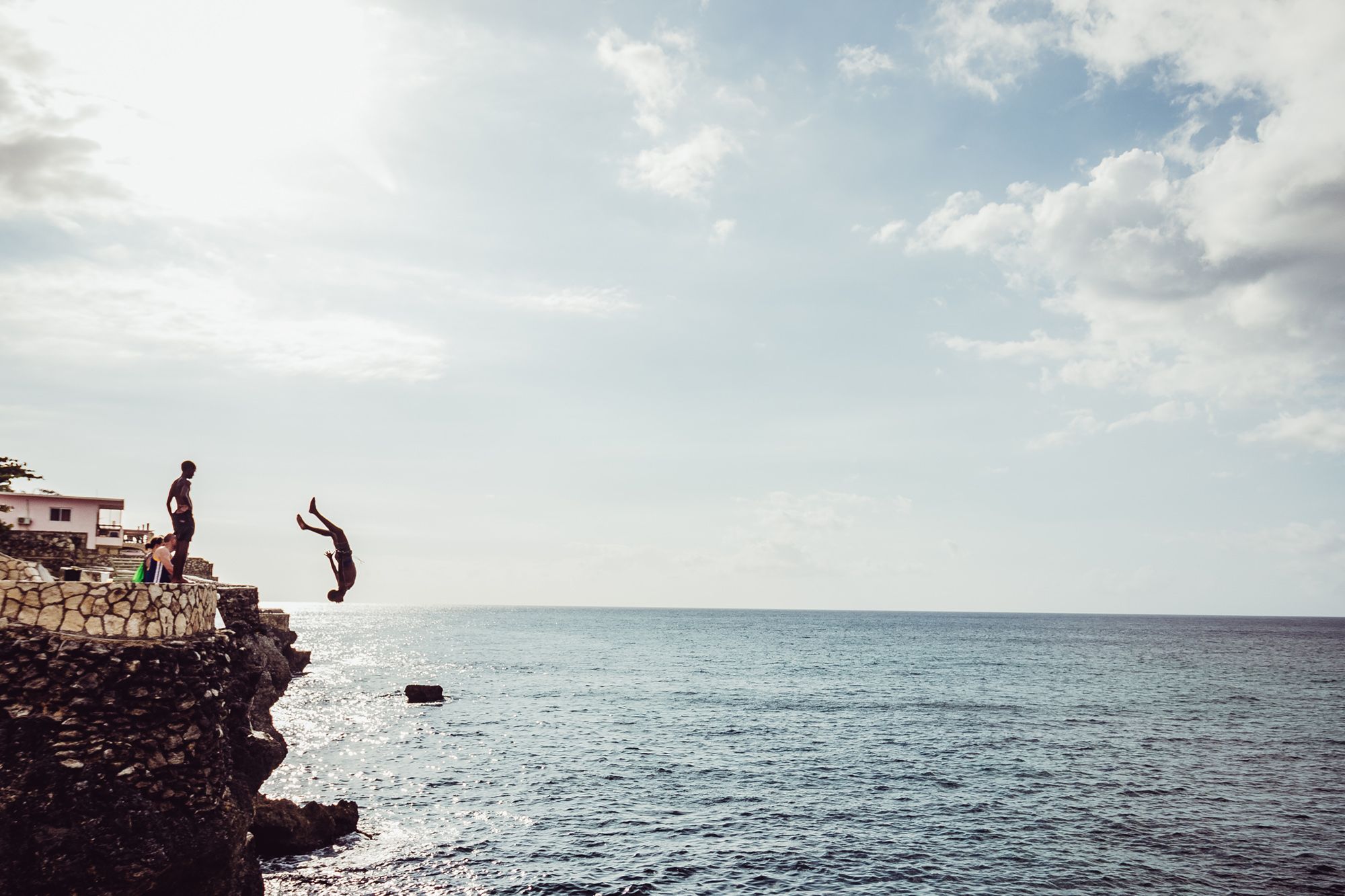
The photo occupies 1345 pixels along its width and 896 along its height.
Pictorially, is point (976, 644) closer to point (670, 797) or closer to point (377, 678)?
point (377, 678)

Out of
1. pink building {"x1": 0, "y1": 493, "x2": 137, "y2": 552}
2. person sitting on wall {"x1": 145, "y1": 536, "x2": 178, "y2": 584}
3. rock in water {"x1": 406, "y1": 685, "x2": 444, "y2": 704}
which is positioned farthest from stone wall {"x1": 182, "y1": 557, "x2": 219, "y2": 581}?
person sitting on wall {"x1": 145, "y1": 536, "x2": 178, "y2": 584}

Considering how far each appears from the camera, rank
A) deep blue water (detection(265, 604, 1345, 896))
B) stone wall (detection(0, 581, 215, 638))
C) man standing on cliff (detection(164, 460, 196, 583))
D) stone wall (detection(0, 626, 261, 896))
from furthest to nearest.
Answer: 1. deep blue water (detection(265, 604, 1345, 896))
2. man standing on cliff (detection(164, 460, 196, 583))
3. stone wall (detection(0, 581, 215, 638))
4. stone wall (detection(0, 626, 261, 896))

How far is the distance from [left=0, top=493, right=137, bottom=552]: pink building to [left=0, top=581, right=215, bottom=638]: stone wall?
46.0m

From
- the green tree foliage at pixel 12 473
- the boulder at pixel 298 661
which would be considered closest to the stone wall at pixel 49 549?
the green tree foliage at pixel 12 473

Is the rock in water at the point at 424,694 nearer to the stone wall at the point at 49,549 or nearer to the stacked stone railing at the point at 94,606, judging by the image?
the stone wall at the point at 49,549

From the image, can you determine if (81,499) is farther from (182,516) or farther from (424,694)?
(182,516)

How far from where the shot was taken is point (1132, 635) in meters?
194

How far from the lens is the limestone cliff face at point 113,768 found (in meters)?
13.2

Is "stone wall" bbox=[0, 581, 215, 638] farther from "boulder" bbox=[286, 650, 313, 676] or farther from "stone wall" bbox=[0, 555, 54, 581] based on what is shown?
"boulder" bbox=[286, 650, 313, 676]

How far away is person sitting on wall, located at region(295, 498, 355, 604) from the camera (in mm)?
15180

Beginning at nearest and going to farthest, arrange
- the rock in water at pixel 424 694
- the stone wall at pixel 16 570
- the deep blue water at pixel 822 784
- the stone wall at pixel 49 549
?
the stone wall at pixel 16 570
the deep blue water at pixel 822 784
the stone wall at pixel 49 549
the rock in water at pixel 424 694

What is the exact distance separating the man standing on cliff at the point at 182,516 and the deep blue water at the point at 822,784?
13336mm

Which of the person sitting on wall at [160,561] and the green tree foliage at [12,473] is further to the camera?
the green tree foliage at [12,473]

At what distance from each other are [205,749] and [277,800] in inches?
610
